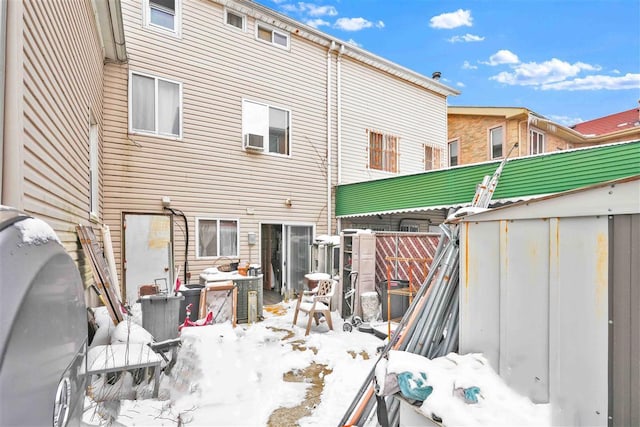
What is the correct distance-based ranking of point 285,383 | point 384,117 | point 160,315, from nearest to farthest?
point 285,383, point 160,315, point 384,117

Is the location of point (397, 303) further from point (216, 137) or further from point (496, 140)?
point (496, 140)

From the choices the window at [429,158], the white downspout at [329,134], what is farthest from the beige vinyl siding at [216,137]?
the window at [429,158]

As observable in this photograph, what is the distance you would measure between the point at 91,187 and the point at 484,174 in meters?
7.59

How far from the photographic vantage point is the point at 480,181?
6.56m

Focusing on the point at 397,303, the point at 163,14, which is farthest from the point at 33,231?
the point at 163,14

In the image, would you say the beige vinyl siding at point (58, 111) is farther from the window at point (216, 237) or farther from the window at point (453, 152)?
the window at point (453, 152)

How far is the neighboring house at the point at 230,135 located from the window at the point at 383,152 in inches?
2.8

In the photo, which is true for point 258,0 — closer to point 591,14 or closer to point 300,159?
point 300,159

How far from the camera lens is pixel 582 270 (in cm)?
157

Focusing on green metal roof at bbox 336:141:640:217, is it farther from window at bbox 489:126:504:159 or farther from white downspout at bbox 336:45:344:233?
window at bbox 489:126:504:159

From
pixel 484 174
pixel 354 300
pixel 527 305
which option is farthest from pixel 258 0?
pixel 527 305

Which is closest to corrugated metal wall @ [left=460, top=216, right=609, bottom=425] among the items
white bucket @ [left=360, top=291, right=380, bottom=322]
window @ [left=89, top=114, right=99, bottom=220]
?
white bucket @ [left=360, top=291, right=380, bottom=322]

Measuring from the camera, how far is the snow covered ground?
1.73 metres

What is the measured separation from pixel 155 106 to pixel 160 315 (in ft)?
16.5
